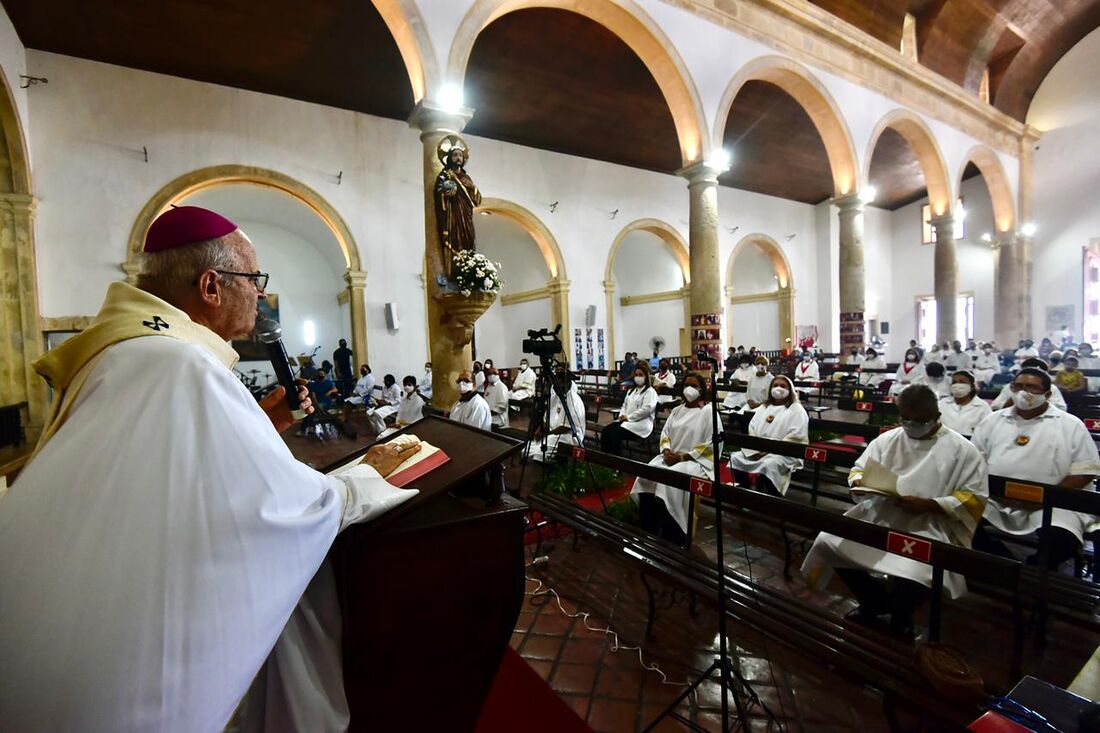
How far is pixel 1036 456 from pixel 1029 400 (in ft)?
1.37

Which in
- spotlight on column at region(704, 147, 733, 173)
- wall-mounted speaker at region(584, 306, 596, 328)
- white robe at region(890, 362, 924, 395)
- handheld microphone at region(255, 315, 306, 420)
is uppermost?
spotlight on column at region(704, 147, 733, 173)

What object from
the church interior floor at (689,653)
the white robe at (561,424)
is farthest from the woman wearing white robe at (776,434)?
the white robe at (561,424)

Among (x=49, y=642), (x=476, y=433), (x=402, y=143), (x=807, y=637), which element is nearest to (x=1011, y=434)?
(x=807, y=637)

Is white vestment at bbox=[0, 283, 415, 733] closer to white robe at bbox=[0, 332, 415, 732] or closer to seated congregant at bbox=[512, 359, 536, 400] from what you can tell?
white robe at bbox=[0, 332, 415, 732]

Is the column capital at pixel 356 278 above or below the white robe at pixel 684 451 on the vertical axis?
above

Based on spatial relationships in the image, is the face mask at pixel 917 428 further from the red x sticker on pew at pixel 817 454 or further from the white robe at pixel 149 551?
the white robe at pixel 149 551

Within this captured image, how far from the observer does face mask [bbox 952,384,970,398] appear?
5.05 meters

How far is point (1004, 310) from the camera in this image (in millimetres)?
17422

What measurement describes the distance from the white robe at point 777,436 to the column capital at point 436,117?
204 inches

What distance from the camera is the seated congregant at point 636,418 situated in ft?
22.5

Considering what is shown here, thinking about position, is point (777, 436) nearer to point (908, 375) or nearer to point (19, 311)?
point (908, 375)

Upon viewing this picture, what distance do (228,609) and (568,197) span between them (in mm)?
13655

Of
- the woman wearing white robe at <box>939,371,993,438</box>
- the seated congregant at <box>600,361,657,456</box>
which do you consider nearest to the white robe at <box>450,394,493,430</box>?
the seated congregant at <box>600,361,657,456</box>

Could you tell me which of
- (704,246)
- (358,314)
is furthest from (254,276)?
(358,314)
